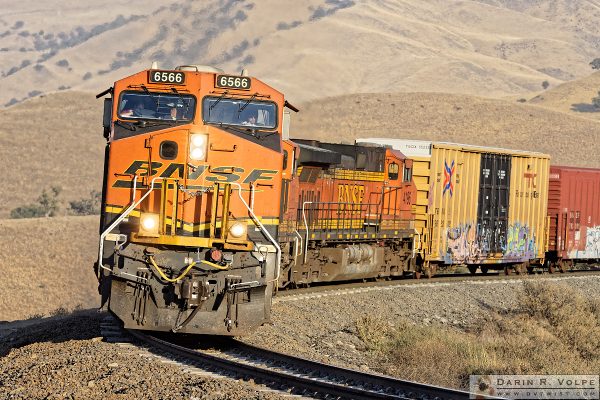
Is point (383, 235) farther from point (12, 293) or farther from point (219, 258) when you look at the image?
point (12, 293)

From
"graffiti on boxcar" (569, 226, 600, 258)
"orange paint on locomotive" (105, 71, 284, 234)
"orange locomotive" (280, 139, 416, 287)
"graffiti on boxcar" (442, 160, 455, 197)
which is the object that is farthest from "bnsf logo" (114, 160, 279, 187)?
"graffiti on boxcar" (569, 226, 600, 258)

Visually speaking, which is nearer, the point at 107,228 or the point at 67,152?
the point at 107,228

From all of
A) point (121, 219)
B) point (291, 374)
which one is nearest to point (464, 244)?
point (121, 219)

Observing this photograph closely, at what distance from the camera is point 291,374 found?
14.1 m

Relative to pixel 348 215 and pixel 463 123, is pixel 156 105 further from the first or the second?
pixel 463 123

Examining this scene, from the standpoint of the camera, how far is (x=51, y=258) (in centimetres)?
5881

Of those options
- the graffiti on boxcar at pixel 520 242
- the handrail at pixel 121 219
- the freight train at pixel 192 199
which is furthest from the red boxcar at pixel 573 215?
the handrail at pixel 121 219

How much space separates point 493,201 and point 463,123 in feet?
257

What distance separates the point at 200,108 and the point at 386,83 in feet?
586

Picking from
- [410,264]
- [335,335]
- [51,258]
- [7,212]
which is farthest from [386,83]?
[335,335]

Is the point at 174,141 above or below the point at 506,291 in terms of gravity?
above

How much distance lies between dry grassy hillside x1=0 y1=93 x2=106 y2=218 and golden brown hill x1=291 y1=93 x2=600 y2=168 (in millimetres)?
23203

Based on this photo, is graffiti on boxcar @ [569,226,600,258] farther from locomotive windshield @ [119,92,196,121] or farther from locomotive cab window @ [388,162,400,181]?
locomotive windshield @ [119,92,196,121]

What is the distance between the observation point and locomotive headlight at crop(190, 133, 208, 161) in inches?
643
